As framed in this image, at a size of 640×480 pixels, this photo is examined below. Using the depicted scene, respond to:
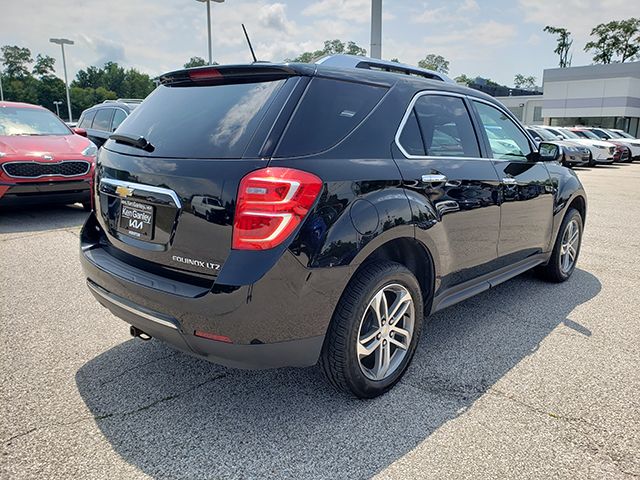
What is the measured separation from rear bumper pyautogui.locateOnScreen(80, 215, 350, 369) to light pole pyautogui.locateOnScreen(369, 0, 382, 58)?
450 inches

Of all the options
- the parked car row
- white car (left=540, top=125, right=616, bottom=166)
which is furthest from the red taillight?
white car (left=540, top=125, right=616, bottom=166)

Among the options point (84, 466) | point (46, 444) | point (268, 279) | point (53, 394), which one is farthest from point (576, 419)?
point (53, 394)

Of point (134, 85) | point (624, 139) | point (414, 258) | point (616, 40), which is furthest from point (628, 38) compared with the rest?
point (134, 85)

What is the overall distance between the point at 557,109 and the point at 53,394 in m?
48.2

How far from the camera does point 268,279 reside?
2180 mm

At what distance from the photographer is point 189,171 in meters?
2.36

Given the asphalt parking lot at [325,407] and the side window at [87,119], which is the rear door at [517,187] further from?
the side window at [87,119]

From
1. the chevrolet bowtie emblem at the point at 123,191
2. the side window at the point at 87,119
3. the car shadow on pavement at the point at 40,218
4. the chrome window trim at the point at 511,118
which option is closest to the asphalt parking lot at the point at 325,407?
the chevrolet bowtie emblem at the point at 123,191

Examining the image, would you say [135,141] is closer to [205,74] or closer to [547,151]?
[205,74]

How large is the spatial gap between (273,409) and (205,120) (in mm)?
1576

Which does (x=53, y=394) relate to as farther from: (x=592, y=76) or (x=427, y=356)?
(x=592, y=76)

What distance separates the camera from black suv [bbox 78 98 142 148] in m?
9.93

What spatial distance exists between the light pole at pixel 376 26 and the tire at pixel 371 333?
1099 centimetres

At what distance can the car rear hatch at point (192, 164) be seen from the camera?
Result: 89.7 inches
